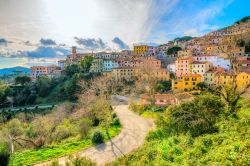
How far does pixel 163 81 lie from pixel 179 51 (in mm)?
21986

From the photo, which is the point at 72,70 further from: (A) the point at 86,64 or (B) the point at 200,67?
(B) the point at 200,67

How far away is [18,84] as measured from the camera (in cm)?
7212

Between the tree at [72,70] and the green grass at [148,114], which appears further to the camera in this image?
the tree at [72,70]

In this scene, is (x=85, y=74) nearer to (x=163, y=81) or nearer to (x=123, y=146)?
(x=163, y=81)

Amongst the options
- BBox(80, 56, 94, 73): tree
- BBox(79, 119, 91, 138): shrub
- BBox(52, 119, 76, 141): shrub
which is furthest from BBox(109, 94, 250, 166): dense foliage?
Result: BBox(80, 56, 94, 73): tree

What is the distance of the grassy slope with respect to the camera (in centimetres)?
646

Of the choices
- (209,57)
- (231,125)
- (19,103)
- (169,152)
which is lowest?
(19,103)

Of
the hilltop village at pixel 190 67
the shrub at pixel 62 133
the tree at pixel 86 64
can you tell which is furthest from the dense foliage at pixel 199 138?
the tree at pixel 86 64

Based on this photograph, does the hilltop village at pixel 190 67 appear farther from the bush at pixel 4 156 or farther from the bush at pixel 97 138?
the bush at pixel 4 156

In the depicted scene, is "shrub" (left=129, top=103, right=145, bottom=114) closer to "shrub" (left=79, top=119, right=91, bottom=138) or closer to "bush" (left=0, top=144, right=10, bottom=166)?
"shrub" (left=79, top=119, right=91, bottom=138)

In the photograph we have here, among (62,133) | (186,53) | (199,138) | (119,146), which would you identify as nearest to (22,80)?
(186,53)

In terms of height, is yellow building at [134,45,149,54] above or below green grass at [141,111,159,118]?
above

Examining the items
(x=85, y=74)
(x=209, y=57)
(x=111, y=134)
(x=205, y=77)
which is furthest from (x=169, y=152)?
(x=85, y=74)

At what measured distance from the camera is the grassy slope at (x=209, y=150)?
6.46m
